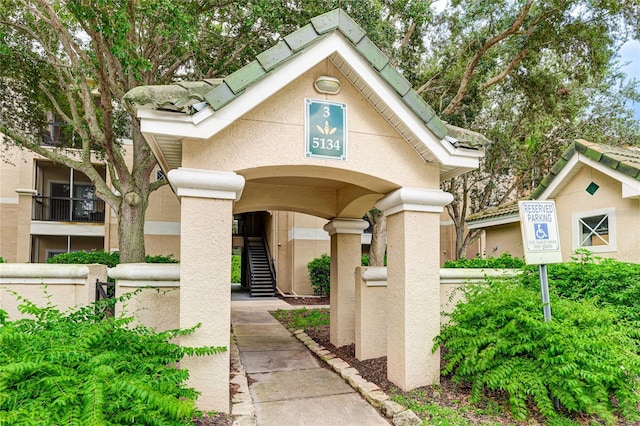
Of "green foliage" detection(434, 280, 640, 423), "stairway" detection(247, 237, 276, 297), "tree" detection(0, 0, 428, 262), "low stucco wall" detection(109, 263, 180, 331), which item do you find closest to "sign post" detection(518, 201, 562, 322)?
"green foliage" detection(434, 280, 640, 423)

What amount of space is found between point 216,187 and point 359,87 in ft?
7.43

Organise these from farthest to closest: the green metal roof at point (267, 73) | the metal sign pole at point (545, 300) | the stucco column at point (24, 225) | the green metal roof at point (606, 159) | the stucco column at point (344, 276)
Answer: the stucco column at point (24, 225) < the green metal roof at point (606, 159) < the stucco column at point (344, 276) < the metal sign pole at point (545, 300) < the green metal roof at point (267, 73)

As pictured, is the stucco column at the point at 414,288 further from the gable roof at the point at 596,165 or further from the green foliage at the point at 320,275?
the green foliage at the point at 320,275

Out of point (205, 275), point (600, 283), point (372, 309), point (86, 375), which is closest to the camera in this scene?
point (86, 375)

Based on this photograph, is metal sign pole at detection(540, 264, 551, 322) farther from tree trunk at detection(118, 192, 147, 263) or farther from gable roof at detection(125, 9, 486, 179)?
tree trunk at detection(118, 192, 147, 263)

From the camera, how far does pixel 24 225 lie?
53.7ft

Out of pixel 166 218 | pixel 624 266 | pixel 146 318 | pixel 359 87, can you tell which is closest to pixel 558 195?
pixel 624 266

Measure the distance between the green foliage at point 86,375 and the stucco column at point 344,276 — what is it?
3607 mm

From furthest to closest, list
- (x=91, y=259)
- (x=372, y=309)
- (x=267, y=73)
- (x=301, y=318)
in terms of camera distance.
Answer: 1. (x=91, y=259)
2. (x=301, y=318)
3. (x=372, y=309)
4. (x=267, y=73)

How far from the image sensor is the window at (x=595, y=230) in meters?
8.35

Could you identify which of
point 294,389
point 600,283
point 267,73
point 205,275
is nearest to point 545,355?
point 600,283

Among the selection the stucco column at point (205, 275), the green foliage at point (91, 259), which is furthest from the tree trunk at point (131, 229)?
the stucco column at point (205, 275)

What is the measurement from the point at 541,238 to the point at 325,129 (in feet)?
9.87

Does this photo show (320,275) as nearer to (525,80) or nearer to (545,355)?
(525,80)
